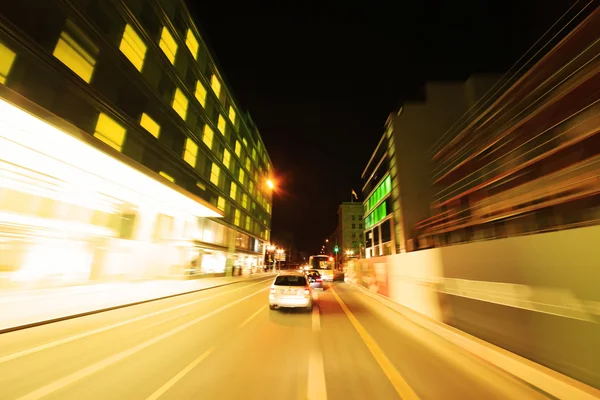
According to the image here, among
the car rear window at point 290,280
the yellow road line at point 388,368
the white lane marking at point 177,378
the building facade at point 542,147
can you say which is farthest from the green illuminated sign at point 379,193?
the white lane marking at point 177,378

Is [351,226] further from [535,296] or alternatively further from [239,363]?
[239,363]

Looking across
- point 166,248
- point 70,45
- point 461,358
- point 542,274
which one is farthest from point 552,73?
point 166,248

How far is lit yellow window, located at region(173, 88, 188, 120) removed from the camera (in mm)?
23031

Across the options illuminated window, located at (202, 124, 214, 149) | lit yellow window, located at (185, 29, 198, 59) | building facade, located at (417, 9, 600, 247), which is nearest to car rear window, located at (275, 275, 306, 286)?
building facade, located at (417, 9, 600, 247)

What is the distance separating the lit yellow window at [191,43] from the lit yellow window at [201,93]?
107 inches

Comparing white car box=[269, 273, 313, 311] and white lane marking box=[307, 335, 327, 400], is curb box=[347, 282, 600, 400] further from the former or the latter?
white car box=[269, 273, 313, 311]

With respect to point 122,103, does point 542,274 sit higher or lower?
lower

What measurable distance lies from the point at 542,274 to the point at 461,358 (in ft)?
7.33

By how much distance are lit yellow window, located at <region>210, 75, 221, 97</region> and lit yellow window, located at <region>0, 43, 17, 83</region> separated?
73.5 ft

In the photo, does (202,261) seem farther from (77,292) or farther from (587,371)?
(587,371)

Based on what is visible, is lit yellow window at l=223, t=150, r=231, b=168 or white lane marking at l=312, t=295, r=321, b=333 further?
lit yellow window at l=223, t=150, r=231, b=168

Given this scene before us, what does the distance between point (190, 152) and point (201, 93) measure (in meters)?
7.37

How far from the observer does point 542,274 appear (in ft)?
14.6

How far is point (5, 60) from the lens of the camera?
10.0m
